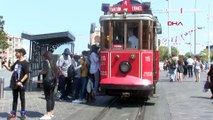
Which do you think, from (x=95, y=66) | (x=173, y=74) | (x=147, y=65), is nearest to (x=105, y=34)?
(x=95, y=66)

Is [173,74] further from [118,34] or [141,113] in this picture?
[141,113]

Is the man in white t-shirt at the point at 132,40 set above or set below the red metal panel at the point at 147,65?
above

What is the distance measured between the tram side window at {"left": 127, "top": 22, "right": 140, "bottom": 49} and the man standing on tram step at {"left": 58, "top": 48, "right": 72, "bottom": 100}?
2.29m

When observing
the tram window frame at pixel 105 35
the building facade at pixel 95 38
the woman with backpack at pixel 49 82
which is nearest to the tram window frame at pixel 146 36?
the tram window frame at pixel 105 35

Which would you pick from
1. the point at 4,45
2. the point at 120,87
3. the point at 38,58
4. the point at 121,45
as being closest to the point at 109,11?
the point at 121,45

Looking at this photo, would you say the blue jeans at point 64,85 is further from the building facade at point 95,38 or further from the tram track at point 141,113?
the tram track at point 141,113

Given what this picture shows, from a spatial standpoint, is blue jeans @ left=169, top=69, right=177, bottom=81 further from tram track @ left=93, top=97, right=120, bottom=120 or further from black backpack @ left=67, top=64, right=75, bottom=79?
black backpack @ left=67, top=64, right=75, bottom=79

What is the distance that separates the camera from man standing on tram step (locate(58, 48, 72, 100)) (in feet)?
51.4

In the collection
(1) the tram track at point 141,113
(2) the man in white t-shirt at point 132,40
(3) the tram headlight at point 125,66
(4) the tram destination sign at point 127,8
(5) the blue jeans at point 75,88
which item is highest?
(4) the tram destination sign at point 127,8

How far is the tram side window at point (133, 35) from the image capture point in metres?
14.7

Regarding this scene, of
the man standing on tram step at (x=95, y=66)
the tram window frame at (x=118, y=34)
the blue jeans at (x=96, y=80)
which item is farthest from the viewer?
the blue jeans at (x=96, y=80)

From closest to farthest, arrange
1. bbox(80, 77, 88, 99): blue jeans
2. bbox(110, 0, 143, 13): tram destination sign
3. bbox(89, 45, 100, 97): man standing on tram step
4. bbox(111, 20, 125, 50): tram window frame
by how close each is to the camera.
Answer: bbox(111, 20, 125, 50): tram window frame → bbox(110, 0, 143, 13): tram destination sign → bbox(89, 45, 100, 97): man standing on tram step → bbox(80, 77, 88, 99): blue jeans

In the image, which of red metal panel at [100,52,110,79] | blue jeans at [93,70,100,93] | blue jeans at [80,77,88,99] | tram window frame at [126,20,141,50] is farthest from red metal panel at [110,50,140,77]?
blue jeans at [80,77,88,99]

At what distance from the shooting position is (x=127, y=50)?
14.6 meters
